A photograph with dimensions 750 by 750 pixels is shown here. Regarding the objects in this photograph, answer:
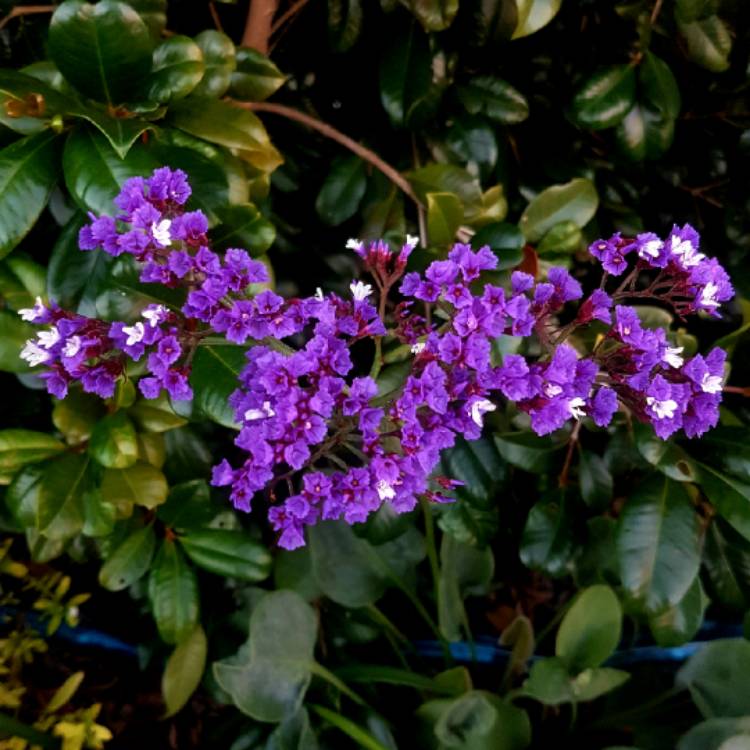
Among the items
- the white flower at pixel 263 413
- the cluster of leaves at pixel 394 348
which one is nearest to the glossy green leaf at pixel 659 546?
the cluster of leaves at pixel 394 348

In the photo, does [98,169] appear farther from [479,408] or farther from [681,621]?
[681,621]

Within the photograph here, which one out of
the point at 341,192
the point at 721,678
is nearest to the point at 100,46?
the point at 341,192

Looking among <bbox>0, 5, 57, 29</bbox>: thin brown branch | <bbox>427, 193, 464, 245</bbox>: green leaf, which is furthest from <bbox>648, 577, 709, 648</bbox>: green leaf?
<bbox>0, 5, 57, 29</bbox>: thin brown branch

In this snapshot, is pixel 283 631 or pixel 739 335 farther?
pixel 283 631

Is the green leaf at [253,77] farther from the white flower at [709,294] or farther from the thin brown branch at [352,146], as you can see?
the white flower at [709,294]

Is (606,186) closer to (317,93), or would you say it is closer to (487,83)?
(487,83)

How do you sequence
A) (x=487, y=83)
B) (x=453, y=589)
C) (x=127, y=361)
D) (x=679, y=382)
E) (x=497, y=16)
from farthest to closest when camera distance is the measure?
(x=453, y=589)
(x=487, y=83)
(x=497, y=16)
(x=127, y=361)
(x=679, y=382)

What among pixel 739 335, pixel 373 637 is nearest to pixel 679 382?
pixel 739 335
